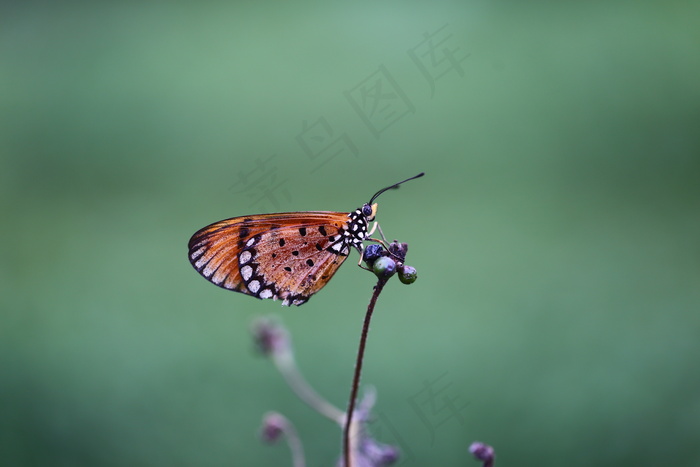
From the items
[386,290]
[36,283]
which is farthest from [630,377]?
[36,283]

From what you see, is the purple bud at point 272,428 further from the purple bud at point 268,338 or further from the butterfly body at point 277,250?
the butterfly body at point 277,250

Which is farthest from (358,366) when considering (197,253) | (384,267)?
(197,253)

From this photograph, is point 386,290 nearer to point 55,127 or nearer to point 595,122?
point 595,122

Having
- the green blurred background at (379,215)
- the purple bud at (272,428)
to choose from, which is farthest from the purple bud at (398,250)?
the green blurred background at (379,215)

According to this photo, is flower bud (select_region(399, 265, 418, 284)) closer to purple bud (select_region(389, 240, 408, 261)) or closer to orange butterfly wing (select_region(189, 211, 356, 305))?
purple bud (select_region(389, 240, 408, 261))

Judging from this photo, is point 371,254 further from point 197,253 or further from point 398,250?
point 197,253
